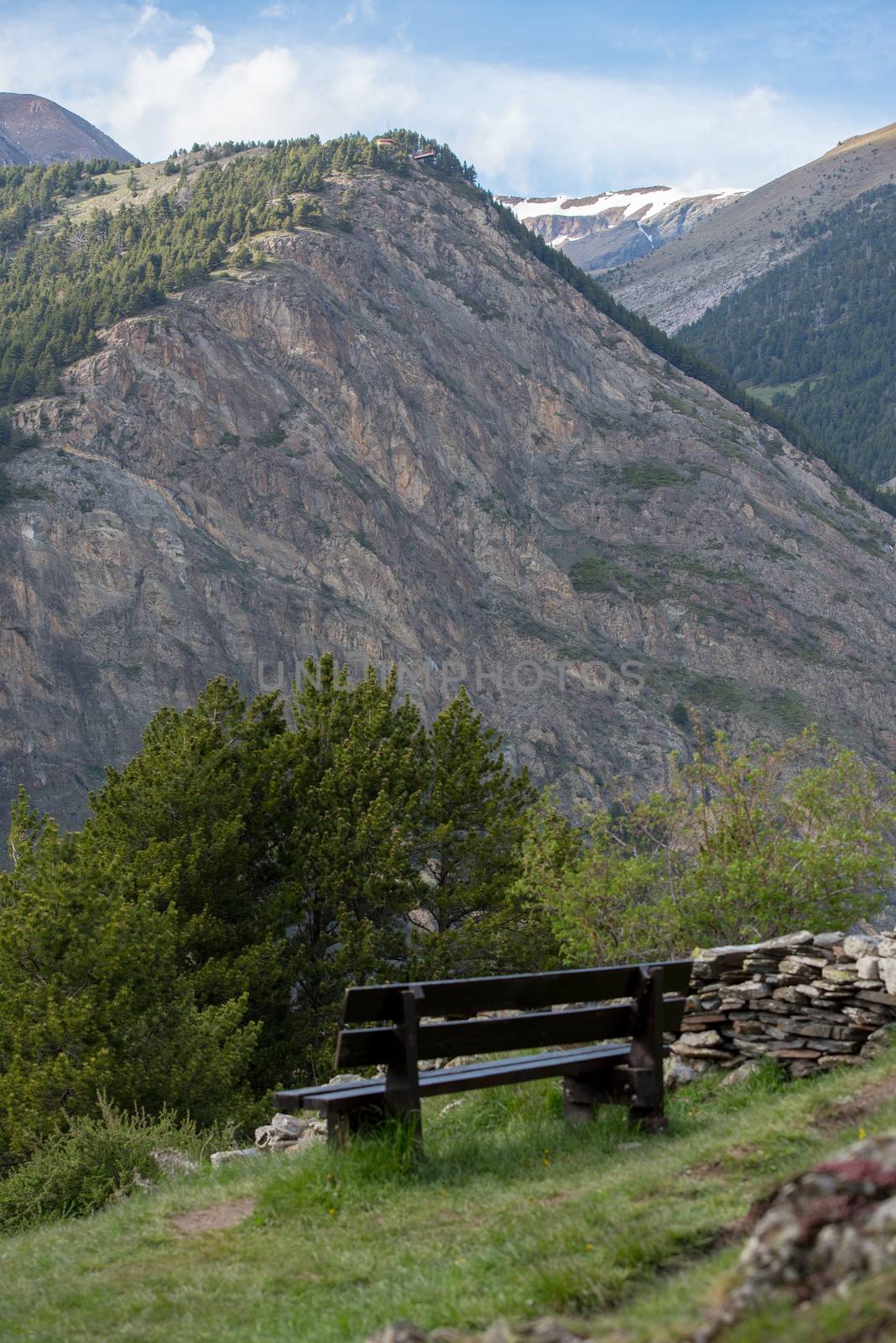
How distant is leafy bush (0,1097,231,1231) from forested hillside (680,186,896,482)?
502 feet

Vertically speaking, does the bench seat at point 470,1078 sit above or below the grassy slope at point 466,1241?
above

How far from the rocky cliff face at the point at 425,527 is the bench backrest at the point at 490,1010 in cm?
4602

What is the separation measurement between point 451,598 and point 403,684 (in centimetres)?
879

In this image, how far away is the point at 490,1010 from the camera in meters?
6.56

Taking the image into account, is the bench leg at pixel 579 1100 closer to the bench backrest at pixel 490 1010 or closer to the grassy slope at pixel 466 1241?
the grassy slope at pixel 466 1241

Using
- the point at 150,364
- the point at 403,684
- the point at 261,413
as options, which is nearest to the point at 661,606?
the point at 403,684

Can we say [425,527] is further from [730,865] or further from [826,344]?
[826,344]

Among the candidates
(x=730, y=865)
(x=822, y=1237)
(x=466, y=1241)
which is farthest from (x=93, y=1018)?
(x=822, y=1237)

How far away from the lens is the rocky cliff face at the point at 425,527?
5756 cm

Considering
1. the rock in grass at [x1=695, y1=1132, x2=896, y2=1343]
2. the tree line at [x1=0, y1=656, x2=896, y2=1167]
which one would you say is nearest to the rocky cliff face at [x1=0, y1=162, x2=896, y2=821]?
the tree line at [x1=0, y1=656, x2=896, y2=1167]

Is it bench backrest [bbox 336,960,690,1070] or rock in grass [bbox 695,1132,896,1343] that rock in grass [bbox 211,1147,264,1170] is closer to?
bench backrest [bbox 336,960,690,1070]

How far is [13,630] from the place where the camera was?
54125mm

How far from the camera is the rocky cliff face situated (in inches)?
2266

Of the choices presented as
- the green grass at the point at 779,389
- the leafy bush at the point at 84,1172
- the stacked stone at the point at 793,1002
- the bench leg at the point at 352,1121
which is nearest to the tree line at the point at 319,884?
the leafy bush at the point at 84,1172
